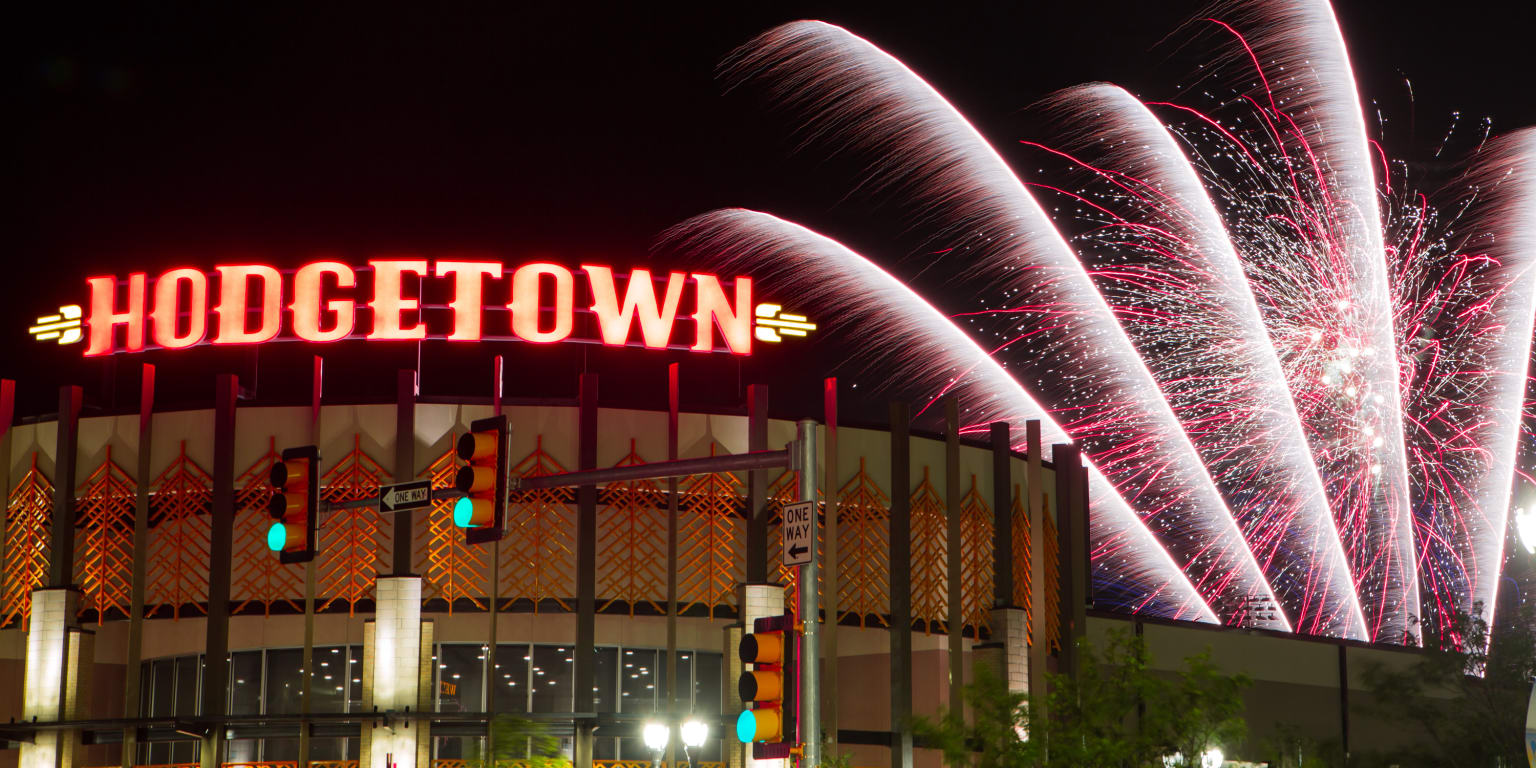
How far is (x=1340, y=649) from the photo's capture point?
5481 centimetres

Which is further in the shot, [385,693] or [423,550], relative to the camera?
[423,550]

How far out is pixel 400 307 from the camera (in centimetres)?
4522

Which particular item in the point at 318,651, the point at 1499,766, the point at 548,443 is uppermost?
the point at 548,443

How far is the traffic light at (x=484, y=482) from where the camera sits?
60.4 feet

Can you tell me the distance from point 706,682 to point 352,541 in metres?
9.53

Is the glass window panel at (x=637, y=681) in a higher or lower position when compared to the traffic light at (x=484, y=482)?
lower

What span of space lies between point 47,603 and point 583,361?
14384 millimetres

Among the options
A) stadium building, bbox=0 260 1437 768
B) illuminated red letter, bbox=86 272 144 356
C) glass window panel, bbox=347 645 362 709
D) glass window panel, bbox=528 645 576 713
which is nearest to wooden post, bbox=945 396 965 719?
stadium building, bbox=0 260 1437 768

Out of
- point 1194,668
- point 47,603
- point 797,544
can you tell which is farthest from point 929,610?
point 797,544

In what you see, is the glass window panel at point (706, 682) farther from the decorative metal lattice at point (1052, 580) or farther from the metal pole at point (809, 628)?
the metal pole at point (809, 628)

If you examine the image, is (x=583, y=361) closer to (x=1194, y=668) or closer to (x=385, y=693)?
(x=385, y=693)

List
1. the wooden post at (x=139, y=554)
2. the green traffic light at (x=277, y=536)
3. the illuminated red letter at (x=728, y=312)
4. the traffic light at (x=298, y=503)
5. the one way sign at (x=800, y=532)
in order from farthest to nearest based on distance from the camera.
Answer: the illuminated red letter at (x=728, y=312) < the wooden post at (x=139, y=554) < the green traffic light at (x=277, y=536) < the traffic light at (x=298, y=503) < the one way sign at (x=800, y=532)

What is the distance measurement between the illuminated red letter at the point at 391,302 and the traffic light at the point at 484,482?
26.9 metres

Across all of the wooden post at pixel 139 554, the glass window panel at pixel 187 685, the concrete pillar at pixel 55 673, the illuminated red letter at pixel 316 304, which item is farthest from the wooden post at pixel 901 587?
the concrete pillar at pixel 55 673
